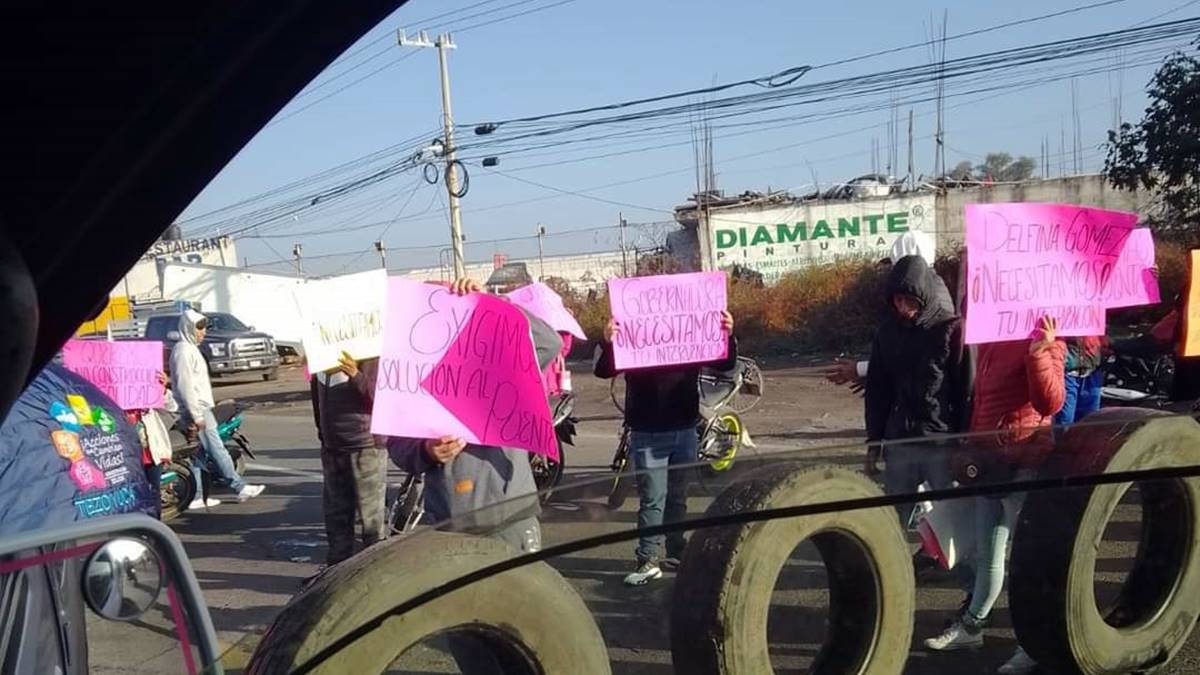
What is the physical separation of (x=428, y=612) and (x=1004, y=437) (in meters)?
1.29

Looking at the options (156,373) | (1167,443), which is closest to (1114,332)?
(156,373)

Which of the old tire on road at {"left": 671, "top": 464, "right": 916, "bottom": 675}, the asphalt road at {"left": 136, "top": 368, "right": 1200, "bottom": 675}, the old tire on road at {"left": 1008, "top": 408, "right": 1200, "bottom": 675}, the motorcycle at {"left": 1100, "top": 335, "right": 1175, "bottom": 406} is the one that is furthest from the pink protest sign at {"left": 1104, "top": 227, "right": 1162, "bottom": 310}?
the motorcycle at {"left": 1100, "top": 335, "right": 1175, "bottom": 406}

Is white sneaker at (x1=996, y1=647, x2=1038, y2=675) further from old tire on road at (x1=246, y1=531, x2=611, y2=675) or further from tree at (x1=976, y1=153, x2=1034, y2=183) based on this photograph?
tree at (x1=976, y1=153, x2=1034, y2=183)

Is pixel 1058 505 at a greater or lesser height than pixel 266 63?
lesser

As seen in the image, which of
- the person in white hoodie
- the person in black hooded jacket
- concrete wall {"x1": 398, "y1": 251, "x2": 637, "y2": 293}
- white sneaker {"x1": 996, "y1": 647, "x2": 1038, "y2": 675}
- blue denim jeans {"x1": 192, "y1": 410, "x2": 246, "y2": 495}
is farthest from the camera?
concrete wall {"x1": 398, "y1": 251, "x2": 637, "y2": 293}

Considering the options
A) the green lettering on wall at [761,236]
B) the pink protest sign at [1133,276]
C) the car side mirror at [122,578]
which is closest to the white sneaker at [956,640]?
the car side mirror at [122,578]

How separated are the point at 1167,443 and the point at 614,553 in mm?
1432

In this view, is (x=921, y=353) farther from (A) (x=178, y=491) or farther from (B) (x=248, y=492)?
(B) (x=248, y=492)

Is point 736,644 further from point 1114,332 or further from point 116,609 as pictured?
point 1114,332

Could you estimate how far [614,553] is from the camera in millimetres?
1994

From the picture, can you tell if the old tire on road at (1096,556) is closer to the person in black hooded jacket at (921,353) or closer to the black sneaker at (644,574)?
the black sneaker at (644,574)

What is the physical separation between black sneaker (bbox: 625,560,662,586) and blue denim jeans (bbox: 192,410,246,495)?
8.01 meters

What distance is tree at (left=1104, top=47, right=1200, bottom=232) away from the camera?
59.9 ft

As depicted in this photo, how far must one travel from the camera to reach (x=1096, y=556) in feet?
8.36
